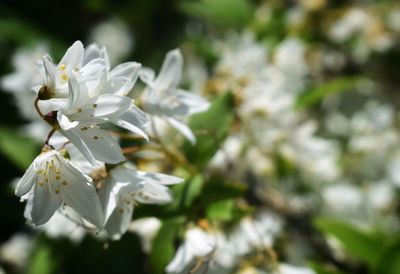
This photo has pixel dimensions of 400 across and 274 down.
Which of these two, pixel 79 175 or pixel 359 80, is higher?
pixel 359 80

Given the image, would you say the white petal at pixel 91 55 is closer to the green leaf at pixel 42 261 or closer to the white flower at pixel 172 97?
the white flower at pixel 172 97

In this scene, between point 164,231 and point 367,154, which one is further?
point 367,154

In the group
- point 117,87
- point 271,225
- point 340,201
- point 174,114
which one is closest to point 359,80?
point 340,201

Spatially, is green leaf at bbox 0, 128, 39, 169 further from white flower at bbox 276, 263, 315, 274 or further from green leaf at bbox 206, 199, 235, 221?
white flower at bbox 276, 263, 315, 274

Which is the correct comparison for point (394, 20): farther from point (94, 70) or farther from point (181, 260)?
point (94, 70)

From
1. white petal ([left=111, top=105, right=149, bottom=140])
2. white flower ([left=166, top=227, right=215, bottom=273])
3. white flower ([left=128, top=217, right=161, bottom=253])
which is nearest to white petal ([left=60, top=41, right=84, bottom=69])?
white petal ([left=111, top=105, right=149, bottom=140])

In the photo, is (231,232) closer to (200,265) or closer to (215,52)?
(200,265)

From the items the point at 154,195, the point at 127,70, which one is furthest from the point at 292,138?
the point at 127,70

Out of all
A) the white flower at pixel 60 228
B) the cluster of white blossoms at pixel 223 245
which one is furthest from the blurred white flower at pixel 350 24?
the white flower at pixel 60 228
